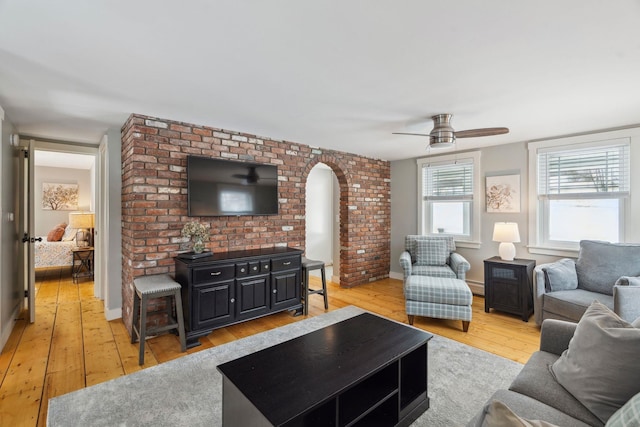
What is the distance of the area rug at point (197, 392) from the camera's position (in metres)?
1.88

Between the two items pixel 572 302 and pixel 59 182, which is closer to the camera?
pixel 572 302

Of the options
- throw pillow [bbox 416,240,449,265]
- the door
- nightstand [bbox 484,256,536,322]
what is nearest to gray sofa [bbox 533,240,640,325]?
nightstand [bbox 484,256,536,322]

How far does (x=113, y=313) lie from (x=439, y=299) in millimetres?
3751

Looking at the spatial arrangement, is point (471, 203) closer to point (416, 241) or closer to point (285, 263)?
point (416, 241)

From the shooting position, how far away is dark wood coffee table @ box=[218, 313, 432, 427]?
138cm

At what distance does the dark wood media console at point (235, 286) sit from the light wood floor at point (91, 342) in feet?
0.63

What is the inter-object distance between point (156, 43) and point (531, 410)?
2632mm

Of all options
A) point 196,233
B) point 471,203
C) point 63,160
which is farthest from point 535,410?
point 63,160

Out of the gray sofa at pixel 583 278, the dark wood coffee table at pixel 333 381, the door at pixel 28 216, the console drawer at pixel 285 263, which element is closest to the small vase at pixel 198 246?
the console drawer at pixel 285 263

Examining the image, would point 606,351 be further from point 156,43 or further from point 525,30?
point 156,43

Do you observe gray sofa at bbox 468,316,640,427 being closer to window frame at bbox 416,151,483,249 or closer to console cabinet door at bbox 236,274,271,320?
console cabinet door at bbox 236,274,271,320

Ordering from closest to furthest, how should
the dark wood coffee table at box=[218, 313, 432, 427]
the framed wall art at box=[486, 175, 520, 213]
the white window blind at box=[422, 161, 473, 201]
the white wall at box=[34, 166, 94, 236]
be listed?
the dark wood coffee table at box=[218, 313, 432, 427] → the framed wall art at box=[486, 175, 520, 213] → the white window blind at box=[422, 161, 473, 201] → the white wall at box=[34, 166, 94, 236]

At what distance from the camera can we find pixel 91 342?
2.97 m

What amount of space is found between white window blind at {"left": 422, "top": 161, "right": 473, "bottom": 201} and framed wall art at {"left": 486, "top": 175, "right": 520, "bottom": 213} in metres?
0.32
